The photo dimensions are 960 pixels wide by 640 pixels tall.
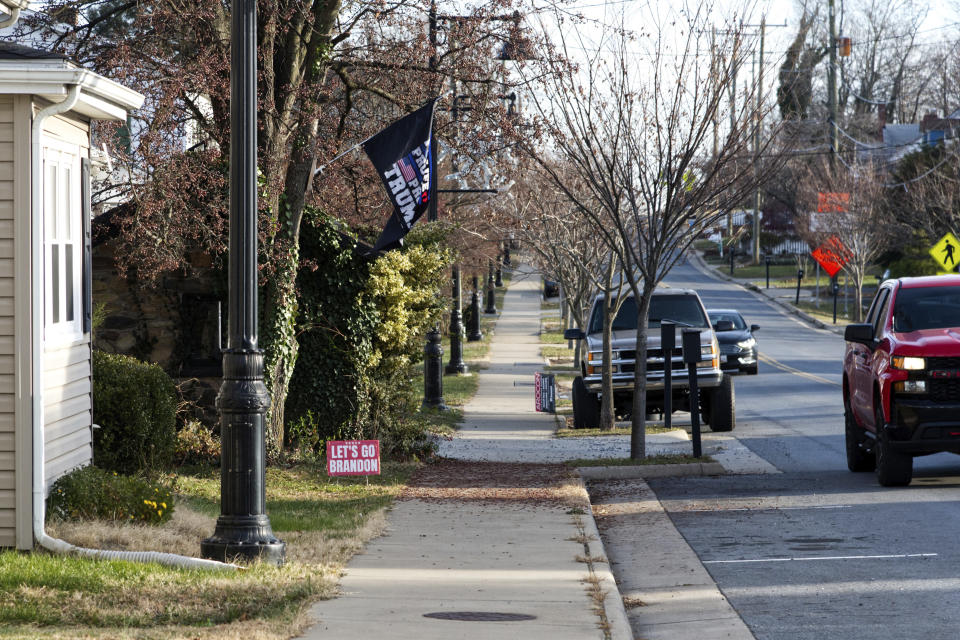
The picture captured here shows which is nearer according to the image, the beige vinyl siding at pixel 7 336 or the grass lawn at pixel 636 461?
the beige vinyl siding at pixel 7 336

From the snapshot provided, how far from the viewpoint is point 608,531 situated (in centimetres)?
1146

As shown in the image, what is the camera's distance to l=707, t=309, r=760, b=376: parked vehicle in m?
29.3

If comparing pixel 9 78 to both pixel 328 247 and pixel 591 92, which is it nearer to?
pixel 328 247

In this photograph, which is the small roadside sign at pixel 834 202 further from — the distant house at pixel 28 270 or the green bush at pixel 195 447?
the distant house at pixel 28 270

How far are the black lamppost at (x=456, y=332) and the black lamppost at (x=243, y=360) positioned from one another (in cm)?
1984

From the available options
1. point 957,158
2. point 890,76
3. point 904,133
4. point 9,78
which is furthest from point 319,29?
point 890,76

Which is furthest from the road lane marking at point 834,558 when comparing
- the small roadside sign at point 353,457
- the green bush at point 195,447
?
the green bush at point 195,447

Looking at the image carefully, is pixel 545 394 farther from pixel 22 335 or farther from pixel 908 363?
pixel 22 335

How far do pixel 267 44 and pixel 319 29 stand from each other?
0.79 m

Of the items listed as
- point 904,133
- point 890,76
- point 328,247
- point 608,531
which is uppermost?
point 890,76

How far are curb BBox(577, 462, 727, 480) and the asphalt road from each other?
237 millimetres

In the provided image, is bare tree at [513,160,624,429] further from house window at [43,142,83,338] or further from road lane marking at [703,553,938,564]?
house window at [43,142,83,338]

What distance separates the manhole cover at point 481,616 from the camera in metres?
7.30

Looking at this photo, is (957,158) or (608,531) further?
(957,158)
